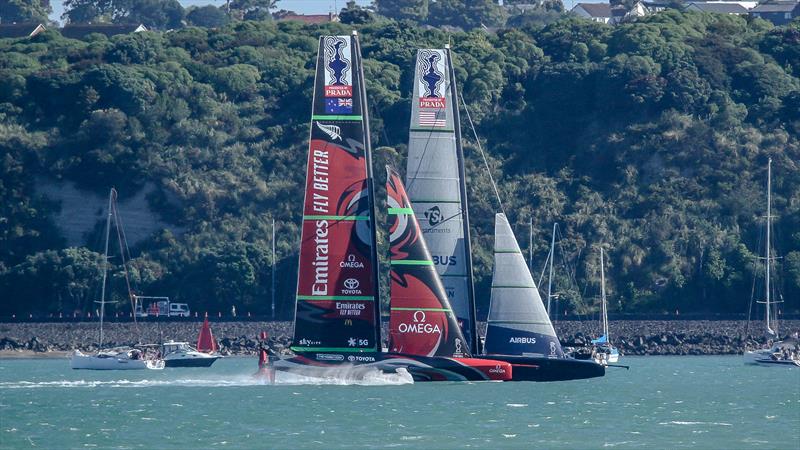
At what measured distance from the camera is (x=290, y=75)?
95.8 meters

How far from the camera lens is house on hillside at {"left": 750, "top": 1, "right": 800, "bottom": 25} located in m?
140

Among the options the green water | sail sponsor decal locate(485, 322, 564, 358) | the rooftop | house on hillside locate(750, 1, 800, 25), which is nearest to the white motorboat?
the green water

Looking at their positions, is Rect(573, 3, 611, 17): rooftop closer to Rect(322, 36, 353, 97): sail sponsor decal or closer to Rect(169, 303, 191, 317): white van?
Rect(169, 303, 191, 317): white van

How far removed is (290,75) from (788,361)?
40886 mm

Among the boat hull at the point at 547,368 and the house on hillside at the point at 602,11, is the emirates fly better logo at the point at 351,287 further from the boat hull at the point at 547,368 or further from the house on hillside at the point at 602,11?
the house on hillside at the point at 602,11

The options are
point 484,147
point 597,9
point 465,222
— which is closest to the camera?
point 465,222

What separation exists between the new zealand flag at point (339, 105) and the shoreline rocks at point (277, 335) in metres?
31.8

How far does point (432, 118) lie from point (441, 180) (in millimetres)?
1556

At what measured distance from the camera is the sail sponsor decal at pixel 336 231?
40.7m

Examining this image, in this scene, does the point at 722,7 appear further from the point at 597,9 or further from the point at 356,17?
the point at 356,17

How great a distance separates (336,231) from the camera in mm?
40969

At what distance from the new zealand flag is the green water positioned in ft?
21.5

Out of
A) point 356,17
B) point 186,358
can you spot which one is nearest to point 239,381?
point 186,358

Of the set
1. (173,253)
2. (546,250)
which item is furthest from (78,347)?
(546,250)
